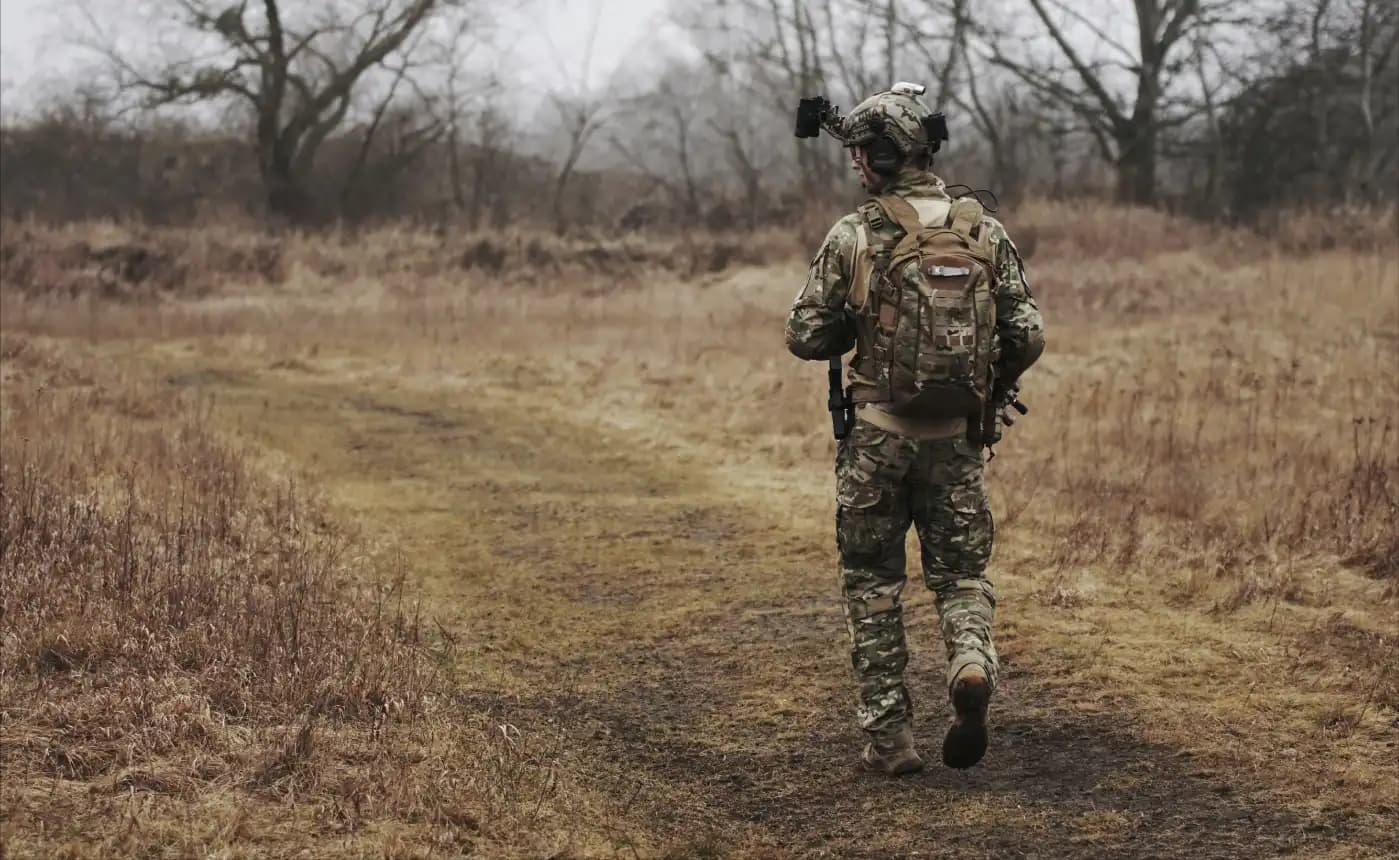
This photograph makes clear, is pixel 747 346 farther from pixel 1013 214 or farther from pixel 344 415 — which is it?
pixel 1013 214

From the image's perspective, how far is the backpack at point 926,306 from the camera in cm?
390

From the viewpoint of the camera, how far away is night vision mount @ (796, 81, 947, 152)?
413 centimetres

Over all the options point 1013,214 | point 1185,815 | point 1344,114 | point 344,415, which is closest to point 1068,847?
point 1185,815

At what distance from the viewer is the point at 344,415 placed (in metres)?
11.7

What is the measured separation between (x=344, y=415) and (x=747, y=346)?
A: 453 centimetres

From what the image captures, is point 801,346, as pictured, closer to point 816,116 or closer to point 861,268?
point 861,268

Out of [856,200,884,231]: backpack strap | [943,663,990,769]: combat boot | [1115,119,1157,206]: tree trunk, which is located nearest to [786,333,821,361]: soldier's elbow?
[856,200,884,231]: backpack strap

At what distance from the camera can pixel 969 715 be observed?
3.78 metres

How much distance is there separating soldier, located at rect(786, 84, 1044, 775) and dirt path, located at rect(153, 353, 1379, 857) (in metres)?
0.32

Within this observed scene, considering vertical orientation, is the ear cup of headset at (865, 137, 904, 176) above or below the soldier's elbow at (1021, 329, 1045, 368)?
above

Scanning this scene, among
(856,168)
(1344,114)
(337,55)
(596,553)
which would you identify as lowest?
(596,553)

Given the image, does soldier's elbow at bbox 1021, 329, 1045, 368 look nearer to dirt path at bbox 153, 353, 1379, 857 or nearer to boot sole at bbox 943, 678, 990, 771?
boot sole at bbox 943, 678, 990, 771

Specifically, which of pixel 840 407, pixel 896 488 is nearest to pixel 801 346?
pixel 840 407

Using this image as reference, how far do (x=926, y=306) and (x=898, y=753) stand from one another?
4.64 feet
